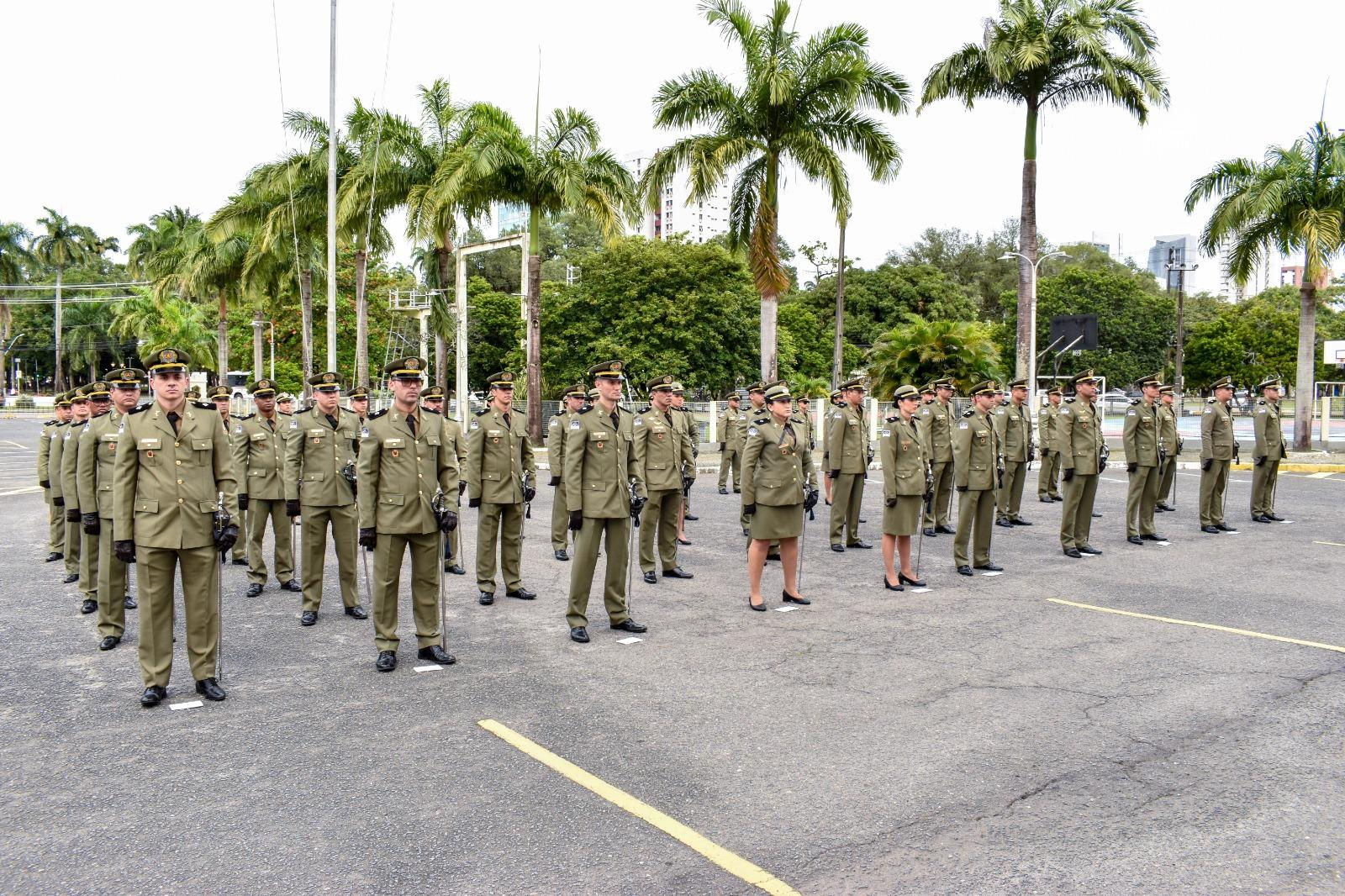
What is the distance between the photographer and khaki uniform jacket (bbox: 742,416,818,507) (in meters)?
9.38

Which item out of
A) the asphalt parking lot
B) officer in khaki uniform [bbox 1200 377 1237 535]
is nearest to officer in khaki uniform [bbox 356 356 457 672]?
the asphalt parking lot

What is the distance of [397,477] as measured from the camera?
25.1 ft

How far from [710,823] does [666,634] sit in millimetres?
3704

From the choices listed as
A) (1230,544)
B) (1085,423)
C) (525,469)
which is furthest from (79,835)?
(1230,544)

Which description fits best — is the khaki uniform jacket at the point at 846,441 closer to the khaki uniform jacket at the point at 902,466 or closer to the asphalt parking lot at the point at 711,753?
the khaki uniform jacket at the point at 902,466

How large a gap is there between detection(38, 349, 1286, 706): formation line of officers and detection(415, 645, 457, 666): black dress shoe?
0.04 feet

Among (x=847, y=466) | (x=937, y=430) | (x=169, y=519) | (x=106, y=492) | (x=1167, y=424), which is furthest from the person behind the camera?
(x=1167, y=424)

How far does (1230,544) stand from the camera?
1327 cm

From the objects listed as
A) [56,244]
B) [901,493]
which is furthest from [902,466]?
[56,244]

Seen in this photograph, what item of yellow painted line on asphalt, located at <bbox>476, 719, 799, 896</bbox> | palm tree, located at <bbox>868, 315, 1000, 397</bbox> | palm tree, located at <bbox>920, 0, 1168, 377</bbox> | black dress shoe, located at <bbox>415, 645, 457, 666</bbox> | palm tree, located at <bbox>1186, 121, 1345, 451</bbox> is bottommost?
yellow painted line on asphalt, located at <bbox>476, 719, 799, 896</bbox>

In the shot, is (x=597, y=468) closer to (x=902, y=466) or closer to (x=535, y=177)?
(x=902, y=466)

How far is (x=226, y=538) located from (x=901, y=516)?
247 inches

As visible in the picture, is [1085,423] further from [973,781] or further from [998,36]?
[998,36]

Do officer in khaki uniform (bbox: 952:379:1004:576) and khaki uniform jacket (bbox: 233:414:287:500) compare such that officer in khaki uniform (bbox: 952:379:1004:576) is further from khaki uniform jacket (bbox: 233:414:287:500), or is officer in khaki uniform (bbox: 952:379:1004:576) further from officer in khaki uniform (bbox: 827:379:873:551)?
khaki uniform jacket (bbox: 233:414:287:500)
